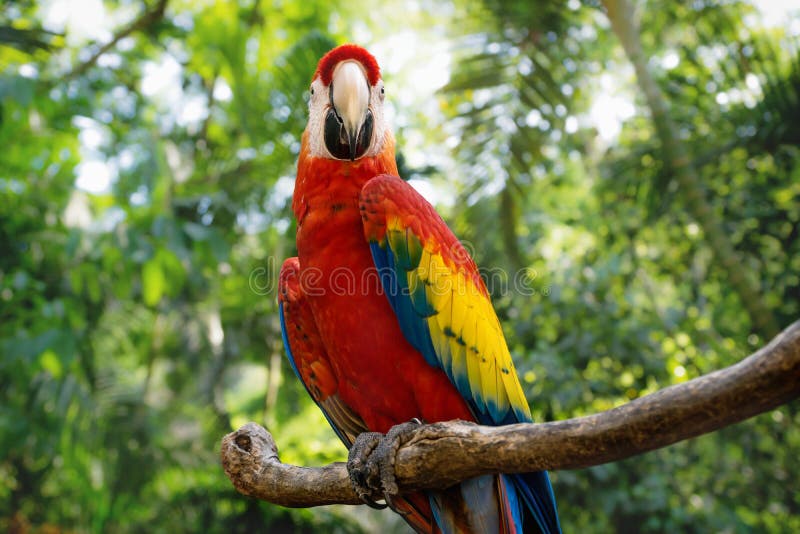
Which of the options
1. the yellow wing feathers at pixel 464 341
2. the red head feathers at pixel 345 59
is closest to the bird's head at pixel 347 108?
the red head feathers at pixel 345 59

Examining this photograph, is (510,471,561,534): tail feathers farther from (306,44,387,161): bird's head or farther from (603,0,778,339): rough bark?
(603,0,778,339): rough bark

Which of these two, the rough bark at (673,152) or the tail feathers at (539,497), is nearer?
the tail feathers at (539,497)

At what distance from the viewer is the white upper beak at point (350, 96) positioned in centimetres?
162

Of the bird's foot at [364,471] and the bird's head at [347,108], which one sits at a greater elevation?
the bird's head at [347,108]

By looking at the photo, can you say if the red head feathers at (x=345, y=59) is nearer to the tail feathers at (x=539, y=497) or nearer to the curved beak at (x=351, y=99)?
the curved beak at (x=351, y=99)

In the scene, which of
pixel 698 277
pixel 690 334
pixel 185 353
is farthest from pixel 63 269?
pixel 698 277

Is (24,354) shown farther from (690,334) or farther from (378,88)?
(690,334)

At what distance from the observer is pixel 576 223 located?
425 cm

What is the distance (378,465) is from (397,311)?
0.39 metres

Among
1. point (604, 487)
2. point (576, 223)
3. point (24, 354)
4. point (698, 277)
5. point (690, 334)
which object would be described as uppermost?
point (576, 223)

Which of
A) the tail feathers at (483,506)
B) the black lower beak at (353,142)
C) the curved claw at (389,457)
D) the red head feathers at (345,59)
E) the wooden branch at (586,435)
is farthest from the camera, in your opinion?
the red head feathers at (345,59)

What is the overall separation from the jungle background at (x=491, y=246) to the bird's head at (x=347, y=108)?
2.77 ft

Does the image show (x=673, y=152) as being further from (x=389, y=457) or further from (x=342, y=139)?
(x=389, y=457)

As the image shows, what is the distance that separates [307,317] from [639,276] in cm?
328
